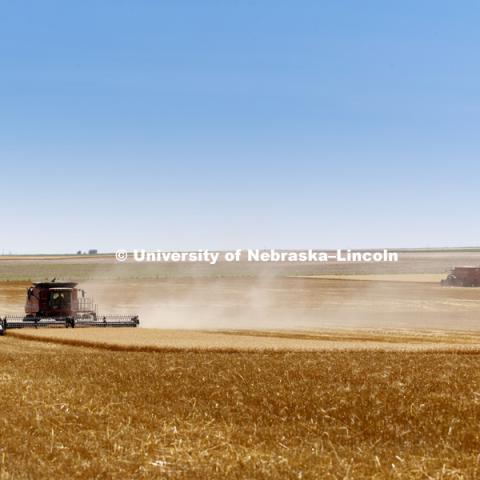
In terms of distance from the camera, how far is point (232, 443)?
43.0 feet

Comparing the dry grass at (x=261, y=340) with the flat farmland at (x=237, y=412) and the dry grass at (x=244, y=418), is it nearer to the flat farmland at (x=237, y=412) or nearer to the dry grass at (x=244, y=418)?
the flat farmland at (x=237, y=412)

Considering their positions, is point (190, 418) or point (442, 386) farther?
point (442, 386)

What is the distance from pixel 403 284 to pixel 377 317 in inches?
1420

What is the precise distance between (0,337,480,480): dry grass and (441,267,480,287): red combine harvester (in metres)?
64.0

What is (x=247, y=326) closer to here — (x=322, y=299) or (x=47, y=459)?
(x=322, y=299)

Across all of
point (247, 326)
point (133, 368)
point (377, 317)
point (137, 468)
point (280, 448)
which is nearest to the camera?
point (137, 468)

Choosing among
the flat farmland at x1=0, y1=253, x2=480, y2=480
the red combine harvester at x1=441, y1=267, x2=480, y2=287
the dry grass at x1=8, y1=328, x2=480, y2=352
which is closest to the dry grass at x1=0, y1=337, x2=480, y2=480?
the flat farmland at x1=0, y1=253, x2=480, y2=480

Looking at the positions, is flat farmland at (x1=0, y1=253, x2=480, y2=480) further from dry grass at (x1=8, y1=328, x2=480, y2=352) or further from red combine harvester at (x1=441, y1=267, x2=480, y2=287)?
red combine harvester at (x1=441, y1=267, x2=480, y2=287)

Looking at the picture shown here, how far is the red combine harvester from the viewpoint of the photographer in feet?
270

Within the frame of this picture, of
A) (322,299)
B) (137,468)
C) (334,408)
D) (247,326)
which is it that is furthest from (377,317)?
(137,468)

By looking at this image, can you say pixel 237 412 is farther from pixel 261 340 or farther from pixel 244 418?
pixel 261 340

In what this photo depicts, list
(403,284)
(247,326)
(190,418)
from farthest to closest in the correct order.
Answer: (403,284), (247,326), (190,418)

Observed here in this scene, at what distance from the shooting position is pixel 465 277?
8231cm

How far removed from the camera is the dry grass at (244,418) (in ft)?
38.0
